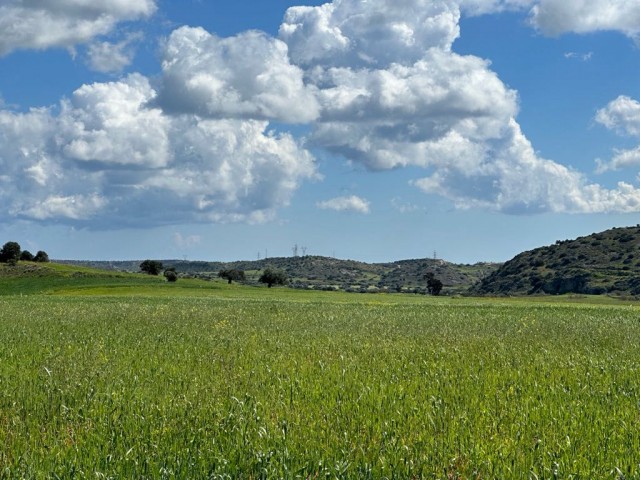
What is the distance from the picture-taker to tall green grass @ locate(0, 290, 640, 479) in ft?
22.0

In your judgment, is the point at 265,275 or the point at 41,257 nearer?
the point at 265,275

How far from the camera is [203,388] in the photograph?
33.9ft

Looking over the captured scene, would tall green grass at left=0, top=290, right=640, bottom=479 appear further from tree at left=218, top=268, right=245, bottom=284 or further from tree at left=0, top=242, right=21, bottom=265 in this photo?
tree at left=218, top=268, right=245, bottom=284

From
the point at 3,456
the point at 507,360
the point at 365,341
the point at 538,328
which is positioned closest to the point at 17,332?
the point at 365,341

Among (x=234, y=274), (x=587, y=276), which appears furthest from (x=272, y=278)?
A: (x=587, y=276)

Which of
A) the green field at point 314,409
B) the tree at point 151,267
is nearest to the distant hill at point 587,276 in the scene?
the tree at point 151,267

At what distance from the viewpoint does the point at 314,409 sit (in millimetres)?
9148

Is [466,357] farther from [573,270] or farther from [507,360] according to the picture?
[573,270]

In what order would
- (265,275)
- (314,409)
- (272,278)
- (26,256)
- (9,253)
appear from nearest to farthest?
(314,409)
(9,253)
(272,278)
(265,275)
(26,256)

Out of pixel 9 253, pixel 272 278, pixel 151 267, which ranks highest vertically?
pixel 9 253

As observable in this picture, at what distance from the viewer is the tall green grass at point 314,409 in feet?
22.0

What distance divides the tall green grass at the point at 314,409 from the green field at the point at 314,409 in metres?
0.03

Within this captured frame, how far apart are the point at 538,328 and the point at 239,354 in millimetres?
13897

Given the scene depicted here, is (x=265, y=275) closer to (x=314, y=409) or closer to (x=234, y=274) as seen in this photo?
(x=234, y=274)
